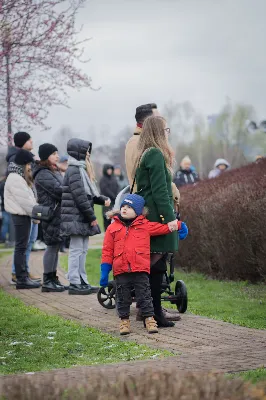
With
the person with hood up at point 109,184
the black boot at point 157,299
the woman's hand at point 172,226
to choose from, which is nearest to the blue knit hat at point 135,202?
the woman's hand at point 172,226

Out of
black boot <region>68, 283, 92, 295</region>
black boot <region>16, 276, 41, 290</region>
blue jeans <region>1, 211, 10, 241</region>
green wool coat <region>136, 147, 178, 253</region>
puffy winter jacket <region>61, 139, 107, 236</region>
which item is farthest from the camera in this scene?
blue jeans <region>1, 211, 10, 241</region>

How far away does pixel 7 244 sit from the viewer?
24.1 meters

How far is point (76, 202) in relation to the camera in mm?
11805

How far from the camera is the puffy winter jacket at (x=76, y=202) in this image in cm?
1178

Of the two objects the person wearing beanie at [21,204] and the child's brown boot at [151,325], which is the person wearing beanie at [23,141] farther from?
the child's brown boot at [151,325]

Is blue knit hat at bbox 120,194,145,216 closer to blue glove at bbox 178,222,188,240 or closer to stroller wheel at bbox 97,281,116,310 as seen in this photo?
blue glove at bbox 178,222,188,240

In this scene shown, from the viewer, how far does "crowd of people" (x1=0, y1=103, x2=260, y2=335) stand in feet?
29.1

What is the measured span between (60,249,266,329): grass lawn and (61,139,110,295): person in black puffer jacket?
153 cm

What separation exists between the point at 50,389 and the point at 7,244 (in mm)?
19706

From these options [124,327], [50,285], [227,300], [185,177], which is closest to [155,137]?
[124,327]

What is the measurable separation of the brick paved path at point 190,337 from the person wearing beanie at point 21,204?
3.68 feet

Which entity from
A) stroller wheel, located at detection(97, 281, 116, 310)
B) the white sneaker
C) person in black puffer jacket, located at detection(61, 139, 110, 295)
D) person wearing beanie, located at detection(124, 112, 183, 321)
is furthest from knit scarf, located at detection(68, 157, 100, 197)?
the white sneaker

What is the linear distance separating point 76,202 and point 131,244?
313 cm

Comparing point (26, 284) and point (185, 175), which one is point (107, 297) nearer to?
point (26, 284)
